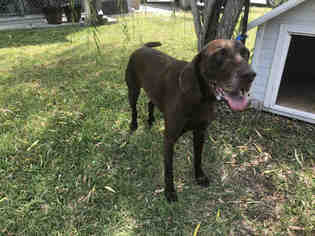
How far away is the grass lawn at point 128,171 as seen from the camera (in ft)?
8.16

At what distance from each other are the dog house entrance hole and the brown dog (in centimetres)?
276

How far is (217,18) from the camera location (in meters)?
3.77

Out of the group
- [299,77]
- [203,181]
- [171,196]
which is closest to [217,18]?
[203,181]

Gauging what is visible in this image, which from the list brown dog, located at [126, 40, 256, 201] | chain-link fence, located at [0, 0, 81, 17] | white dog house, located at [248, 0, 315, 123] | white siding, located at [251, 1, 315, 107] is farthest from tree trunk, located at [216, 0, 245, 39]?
chain-link fence, located at [0, 0, 81, 17]

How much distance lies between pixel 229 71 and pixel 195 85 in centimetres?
35

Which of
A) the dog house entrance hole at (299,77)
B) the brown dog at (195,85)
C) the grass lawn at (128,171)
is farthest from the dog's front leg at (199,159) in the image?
the dog house entrance hole at (299,77)

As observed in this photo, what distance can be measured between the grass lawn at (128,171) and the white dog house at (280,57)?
0.29 m

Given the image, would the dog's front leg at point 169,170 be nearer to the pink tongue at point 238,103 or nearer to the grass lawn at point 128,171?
the grass lawn at point 128,171

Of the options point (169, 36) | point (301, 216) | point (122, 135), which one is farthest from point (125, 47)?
point (301, 216)

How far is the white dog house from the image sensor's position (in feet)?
11.7

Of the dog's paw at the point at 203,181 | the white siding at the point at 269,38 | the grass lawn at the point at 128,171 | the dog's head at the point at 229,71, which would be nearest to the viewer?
the dog's head at the point at 229,71

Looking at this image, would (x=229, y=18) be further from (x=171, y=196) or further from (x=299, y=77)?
(x=299, y=77)

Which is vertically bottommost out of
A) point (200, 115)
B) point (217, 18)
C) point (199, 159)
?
point (199, 159)

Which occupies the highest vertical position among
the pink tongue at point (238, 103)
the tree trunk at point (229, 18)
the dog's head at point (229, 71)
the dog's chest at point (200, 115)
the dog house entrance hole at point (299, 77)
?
the tree trunk at point (229, 18)
